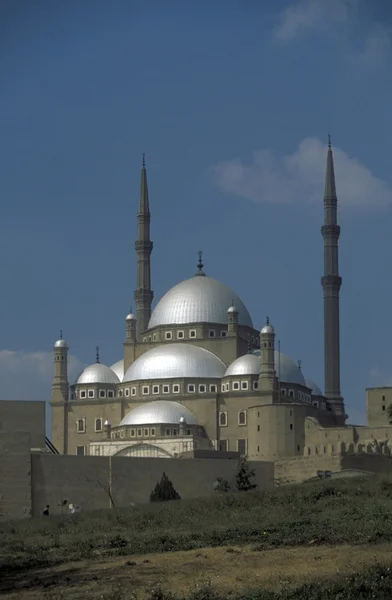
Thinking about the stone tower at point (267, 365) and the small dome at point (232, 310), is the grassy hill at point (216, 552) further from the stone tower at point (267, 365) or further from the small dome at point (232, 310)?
the small dome at point (232, 310)

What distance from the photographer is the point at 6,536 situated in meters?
28.7

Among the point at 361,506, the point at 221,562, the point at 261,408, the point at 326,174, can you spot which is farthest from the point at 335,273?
the point at 221,562

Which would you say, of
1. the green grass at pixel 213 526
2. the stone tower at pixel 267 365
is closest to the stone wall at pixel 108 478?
the green grass at pixel 213 526

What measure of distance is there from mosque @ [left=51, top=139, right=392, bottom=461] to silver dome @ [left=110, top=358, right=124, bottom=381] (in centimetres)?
12

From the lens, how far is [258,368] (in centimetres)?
6750

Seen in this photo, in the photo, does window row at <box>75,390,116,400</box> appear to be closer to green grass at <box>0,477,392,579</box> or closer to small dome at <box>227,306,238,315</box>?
small dome at <box>227,306,238,315</box>

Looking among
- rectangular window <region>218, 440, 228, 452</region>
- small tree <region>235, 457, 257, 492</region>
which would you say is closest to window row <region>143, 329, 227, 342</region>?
rectangular window <region>218, 440, 228, 452</region>

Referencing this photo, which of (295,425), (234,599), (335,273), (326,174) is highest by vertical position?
(326,174)

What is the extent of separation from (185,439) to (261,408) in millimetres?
4251

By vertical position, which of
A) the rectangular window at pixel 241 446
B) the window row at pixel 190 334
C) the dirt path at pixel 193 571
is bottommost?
the dirt path at pixel 193 571

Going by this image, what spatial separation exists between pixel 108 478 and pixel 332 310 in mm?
25763

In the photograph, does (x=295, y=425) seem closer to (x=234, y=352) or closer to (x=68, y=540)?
(x=234, y=352)

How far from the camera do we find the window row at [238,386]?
67.1m

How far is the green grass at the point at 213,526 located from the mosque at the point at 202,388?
87.4ft
